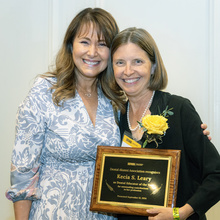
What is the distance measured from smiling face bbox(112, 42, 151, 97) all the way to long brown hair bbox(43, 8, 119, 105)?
0.18 metres

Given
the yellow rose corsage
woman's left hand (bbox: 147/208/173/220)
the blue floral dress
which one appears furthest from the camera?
the blue floral dress

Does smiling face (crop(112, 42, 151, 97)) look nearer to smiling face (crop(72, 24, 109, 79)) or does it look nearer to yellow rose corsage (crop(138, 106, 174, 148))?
smiling face (crop(72, 24, 109, 79))

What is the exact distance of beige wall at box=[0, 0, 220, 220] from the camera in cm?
293

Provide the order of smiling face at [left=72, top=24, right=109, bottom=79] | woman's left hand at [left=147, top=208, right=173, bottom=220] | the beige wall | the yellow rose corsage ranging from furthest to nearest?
1. the beige wall
2. smiling face at [left=72, top=24, right=109, bottom=79]
3. the yellow rose corsage
4. woman's left hand at [left=147, top=208, right=173, bottom=220]

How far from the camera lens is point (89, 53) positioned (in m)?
2.15

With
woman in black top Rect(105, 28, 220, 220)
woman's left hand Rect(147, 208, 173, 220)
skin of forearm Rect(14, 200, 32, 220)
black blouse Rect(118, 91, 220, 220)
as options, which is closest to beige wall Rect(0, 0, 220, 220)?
woman in black top Rect(105, 28, 220, 220)

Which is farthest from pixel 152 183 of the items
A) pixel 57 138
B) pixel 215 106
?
pixel 215 106

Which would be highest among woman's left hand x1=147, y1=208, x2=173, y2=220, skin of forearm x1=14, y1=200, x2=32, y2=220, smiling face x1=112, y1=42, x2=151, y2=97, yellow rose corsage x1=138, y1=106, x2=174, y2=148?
smiling face x1=112, y1=42, x2=151, y2=97

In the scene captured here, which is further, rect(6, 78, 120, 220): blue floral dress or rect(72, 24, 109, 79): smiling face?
rect(72, 24, 109, 79): smiling face

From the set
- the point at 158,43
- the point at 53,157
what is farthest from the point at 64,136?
the point at 158,43

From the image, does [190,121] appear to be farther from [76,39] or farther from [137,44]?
[76,39]

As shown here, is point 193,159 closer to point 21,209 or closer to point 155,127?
point 155,127

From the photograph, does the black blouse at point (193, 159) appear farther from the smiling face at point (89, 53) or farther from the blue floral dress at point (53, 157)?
the smiling face at point (89, 53)

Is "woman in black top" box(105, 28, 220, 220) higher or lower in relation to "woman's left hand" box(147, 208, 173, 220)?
higher
